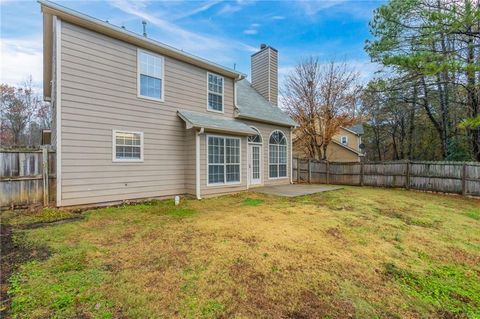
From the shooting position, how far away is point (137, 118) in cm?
736

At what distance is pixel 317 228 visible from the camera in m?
4.84

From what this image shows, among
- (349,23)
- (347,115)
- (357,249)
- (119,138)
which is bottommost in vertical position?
(357,249)

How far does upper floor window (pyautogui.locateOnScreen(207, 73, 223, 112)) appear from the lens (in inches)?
371

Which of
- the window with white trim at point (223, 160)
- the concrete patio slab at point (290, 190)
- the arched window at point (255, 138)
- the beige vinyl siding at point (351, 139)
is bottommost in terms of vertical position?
the concrete patio slab at point (290, 190)

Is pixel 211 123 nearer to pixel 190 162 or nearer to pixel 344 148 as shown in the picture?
pixel 190 162

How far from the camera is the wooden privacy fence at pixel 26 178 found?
5645mm

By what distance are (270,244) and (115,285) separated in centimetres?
238

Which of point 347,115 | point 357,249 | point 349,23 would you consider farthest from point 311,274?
point 347,115

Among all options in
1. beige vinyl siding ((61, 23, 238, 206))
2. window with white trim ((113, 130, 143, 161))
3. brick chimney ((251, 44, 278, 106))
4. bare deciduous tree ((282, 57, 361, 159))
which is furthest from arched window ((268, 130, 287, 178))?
window with white trim ((113, 130, 143, 161))

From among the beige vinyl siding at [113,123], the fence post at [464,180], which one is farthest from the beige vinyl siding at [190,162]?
the fence post at [464,180]

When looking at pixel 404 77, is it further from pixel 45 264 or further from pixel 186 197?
pixel 45 264

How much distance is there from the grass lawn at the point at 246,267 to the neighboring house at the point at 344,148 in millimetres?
13807

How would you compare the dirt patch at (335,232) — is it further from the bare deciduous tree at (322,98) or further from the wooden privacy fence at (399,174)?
the bare deciduous tree at (322,98)

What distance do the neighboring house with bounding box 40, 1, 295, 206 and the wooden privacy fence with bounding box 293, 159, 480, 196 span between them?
16.3 feet
